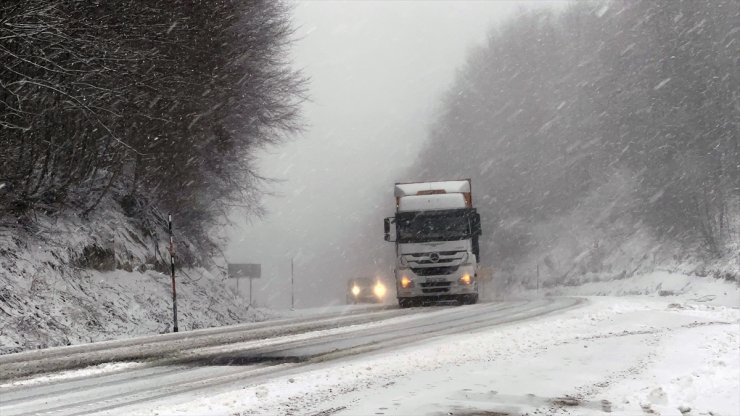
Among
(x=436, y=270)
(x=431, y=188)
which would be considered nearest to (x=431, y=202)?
(x=431, y=188)

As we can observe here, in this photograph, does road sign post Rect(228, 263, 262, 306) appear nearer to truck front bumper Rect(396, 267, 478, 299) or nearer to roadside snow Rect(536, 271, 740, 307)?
truck front bumper Rect(396, 267, 478, 299)

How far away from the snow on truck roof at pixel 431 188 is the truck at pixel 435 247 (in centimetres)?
50

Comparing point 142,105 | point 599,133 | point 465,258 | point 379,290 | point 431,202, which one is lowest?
point 379,290

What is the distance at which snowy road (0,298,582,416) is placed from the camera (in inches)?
262

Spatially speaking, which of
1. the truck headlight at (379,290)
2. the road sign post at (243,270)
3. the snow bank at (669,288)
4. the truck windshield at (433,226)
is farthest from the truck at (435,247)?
the truck headlight at (379,290)

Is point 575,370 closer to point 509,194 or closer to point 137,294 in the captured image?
point 137,294

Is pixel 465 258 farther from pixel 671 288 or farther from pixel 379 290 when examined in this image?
pixel 379 290

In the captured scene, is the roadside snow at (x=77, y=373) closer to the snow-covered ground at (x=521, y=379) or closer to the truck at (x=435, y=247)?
the snow-covered ground at (x=521, y=379)

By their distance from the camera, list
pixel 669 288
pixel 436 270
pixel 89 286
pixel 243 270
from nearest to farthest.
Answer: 1. pixel 89 286
2. pixel 436 270
3. pixel 669 288
4. pixel 243 270

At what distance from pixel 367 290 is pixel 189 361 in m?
33.9

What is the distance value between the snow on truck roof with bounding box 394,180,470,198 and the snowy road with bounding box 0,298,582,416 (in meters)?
7.09

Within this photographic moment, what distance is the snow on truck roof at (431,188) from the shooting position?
21969 millimetres

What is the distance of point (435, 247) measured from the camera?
2050 centimetres

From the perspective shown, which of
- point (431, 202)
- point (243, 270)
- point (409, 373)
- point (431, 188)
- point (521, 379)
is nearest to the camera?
point (521, 379)
